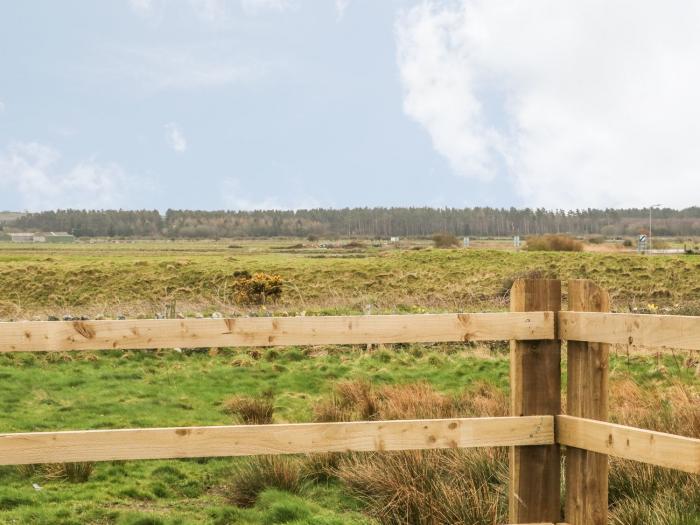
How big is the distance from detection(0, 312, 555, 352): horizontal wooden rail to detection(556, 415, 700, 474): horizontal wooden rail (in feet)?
1.87

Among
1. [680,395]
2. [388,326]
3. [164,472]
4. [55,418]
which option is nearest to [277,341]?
[388,326]

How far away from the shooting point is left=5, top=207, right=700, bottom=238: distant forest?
136m

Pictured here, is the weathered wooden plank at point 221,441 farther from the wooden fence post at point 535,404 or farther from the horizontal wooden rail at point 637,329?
the horizontal wooden rail at point 637,329

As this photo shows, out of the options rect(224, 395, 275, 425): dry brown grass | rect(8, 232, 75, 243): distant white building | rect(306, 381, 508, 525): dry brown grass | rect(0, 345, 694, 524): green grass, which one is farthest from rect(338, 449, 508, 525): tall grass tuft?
rect(8, 232, 75, 243): distant white building

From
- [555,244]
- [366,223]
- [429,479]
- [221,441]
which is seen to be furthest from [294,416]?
[366,223]

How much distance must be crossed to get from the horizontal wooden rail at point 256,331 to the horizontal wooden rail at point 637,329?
25 centimetres

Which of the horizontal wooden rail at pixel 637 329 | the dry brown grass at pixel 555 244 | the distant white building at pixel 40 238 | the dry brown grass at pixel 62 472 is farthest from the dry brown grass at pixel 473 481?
the distant white building at pixel 40 238

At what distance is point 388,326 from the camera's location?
4.26 m

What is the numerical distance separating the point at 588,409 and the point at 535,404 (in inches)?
12.1

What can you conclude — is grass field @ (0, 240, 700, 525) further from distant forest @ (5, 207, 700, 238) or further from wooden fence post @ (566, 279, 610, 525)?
distant forest @ (5, 207, 700, 238)

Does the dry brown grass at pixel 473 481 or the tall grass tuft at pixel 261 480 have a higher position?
the dry brown grass at pixel 473 481

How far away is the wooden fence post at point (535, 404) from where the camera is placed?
440 centimetres

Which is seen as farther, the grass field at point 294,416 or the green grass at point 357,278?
Result: the green grass at point 357,278

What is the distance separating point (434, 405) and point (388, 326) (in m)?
3.13
